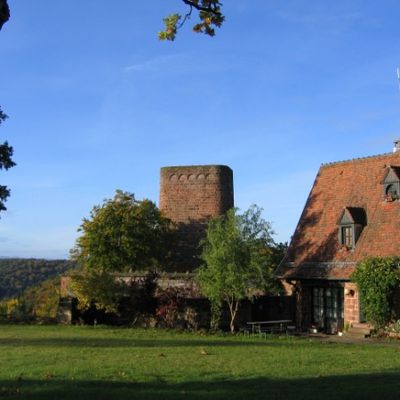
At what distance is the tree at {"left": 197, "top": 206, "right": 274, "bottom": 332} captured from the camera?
23.4m

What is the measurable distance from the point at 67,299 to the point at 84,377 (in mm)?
15833

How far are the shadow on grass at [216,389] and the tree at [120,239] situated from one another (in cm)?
2499

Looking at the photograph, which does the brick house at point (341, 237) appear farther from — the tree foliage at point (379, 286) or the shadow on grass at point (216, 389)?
the shadow on grass at point (216, 389)

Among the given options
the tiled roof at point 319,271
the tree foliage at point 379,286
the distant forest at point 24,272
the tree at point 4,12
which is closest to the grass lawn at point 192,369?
the tree foliage at point 379,286

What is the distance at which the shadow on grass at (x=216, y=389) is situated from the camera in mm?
9383

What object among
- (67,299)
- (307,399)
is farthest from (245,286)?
(307,399)

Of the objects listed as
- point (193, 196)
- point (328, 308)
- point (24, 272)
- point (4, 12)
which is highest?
point (193, 196)

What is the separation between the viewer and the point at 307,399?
30.2 feet

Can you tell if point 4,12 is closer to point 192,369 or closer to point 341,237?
point 192,369

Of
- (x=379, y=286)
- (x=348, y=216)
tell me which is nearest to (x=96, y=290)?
(x=348, y=216)

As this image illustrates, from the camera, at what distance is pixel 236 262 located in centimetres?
2352

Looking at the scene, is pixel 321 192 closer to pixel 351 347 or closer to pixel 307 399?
pixel 351 347

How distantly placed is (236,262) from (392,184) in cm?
678

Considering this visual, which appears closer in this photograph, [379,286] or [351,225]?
[379,286]
